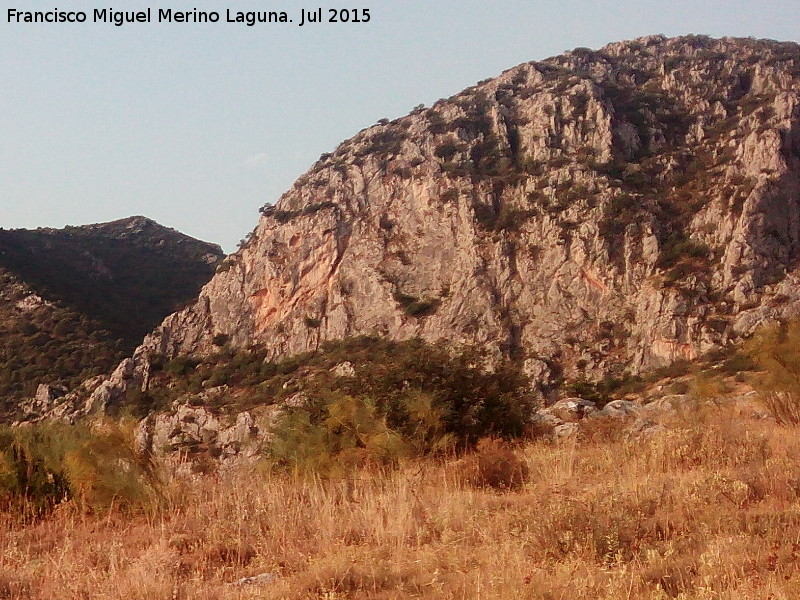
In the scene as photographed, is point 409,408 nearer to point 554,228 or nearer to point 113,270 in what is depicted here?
point 554,228

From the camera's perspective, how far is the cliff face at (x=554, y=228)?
140 ft

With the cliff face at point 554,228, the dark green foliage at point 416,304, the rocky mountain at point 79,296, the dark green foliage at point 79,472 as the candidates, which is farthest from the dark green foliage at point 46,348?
the dark green foliage at point 79,472

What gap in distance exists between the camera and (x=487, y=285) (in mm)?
48875

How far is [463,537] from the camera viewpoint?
17.2 feet

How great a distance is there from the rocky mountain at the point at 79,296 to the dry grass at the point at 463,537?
47324 mm

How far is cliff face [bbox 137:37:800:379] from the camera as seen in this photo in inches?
1676

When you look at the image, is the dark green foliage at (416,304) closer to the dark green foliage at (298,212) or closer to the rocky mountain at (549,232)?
the rocky mountain at (549,232)

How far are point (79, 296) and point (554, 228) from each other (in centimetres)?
4078

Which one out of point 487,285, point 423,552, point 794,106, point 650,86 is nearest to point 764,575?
point 423,552

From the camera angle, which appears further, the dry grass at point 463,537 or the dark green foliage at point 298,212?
the dark green foliage at point 298,212

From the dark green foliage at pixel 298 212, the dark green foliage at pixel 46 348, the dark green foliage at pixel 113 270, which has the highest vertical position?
the dark green foliage at pixel 298 212

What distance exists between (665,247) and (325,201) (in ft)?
88.0

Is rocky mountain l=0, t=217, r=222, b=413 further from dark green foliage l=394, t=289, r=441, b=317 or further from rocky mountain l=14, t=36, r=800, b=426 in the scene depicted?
dark green foliage l=394, t=289, r=441, b=317

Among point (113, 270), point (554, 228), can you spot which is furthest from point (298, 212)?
point (113, 270)
